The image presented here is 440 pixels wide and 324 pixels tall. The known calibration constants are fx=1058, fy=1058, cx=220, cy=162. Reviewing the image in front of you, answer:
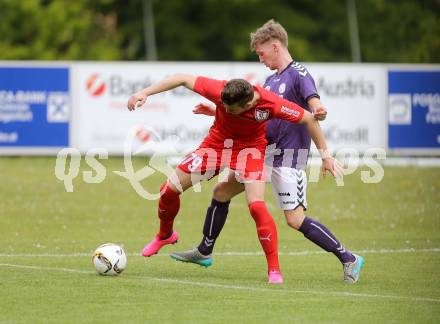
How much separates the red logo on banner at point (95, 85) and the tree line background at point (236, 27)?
1459 centimetres

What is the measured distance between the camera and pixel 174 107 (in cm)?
2259

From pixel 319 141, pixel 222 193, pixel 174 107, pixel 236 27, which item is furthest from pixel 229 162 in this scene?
pixel 236 27

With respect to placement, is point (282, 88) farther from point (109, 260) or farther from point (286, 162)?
point (109, 260)

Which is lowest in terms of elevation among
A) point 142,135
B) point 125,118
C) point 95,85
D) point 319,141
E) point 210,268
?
point 142,135

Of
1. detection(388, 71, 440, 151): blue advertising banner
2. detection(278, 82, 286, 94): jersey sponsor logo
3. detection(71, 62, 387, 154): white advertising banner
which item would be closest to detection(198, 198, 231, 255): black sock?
detection(278, 82, 286, 94): jersey sponsor logo

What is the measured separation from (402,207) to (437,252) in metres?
5.12

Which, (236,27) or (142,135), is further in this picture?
(236,27)

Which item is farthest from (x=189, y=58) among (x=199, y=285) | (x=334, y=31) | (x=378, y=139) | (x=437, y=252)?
(x=199, y=285)

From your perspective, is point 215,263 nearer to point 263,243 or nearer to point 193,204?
point 263,243

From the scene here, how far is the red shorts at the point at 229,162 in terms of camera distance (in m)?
9.52

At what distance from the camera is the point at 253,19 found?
138ft

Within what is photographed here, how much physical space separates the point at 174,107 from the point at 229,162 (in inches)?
514

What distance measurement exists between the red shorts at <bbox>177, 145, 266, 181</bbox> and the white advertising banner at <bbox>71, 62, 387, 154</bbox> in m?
12.6

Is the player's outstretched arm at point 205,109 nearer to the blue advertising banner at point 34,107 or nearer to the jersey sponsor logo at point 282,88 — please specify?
the jersey sponsor logo at point 282,88
